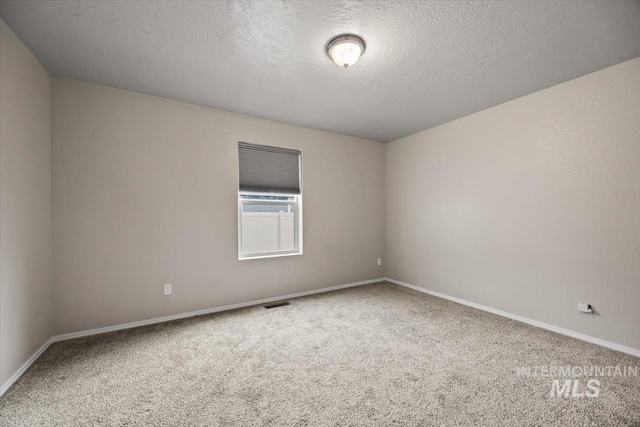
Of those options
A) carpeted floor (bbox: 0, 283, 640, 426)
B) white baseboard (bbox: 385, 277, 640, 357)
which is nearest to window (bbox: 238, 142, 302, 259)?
carpeted floor (bbox: 0, 283, 640, 426)

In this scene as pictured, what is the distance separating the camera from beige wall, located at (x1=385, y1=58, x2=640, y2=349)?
2.43m

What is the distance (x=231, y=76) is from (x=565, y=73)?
326cm

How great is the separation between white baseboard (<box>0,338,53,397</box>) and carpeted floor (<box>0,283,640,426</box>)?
41mm

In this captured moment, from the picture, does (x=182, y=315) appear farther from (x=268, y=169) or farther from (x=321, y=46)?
(x=321, y=46)

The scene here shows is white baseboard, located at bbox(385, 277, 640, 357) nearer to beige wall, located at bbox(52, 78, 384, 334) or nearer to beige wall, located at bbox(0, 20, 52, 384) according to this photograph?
beige wall, located at bbox(52, 78, 384, 334)

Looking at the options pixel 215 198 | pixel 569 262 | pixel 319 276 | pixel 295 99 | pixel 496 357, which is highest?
pixel 295 99

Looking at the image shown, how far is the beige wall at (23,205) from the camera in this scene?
1.93m

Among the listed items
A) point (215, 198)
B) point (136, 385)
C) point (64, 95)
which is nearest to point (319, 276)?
point (215, 198)

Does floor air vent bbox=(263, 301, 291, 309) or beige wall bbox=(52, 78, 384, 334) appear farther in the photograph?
floor air vent bbox=(263, 301, 291, 309)

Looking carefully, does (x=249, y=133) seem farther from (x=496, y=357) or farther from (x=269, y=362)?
(x=496, y=357)

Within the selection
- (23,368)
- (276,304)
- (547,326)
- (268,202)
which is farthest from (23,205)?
(547,326)

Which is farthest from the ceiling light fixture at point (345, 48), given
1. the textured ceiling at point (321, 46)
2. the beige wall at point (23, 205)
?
the beige wall at point (23, 205)

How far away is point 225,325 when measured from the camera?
3002 mm

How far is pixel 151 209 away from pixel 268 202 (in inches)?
58.1
